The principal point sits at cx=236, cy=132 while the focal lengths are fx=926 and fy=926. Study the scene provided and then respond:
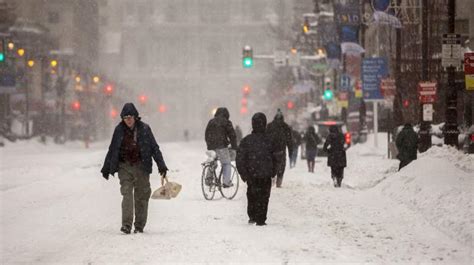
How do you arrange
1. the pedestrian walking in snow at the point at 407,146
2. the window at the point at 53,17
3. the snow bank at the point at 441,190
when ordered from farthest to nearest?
the window at the point at 53,17 → the pedestrian walking in snow at the point at 407,146 → the snow bank at the point at 441,190

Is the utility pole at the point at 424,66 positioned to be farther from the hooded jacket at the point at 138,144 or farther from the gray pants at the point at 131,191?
the gray pants at the point at 131,191

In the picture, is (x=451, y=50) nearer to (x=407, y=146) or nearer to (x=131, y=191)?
(x=407, y=146)

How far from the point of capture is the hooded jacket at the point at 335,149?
22594 millimetres

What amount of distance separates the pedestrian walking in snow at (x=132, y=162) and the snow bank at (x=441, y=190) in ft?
13.6

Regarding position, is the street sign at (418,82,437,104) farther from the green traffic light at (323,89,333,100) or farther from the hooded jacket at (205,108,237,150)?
the green traffic light at (323,89,333,100)

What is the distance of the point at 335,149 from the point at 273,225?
31.0ft

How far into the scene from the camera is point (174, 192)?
43.6ft

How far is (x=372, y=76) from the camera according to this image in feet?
111

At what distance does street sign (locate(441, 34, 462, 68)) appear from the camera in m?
20.5

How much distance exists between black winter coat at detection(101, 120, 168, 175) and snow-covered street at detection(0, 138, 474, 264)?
908 millimetres

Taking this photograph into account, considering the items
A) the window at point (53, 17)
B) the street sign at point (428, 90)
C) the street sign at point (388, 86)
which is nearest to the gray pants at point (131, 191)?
the street sign at point (428, 90)

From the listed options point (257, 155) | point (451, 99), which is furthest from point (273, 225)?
point (451, 99)

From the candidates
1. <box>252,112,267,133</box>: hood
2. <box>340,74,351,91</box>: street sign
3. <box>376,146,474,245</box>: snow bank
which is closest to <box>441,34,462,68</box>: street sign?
<box>376,146,474,245</box>: snow bank

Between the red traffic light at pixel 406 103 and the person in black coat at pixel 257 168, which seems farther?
the red traffic light at pixel 406 103
